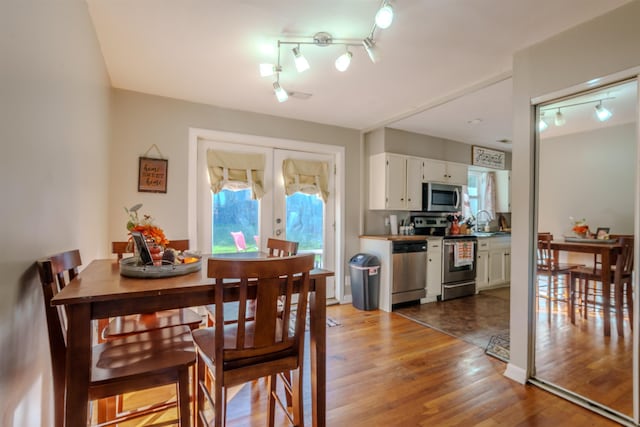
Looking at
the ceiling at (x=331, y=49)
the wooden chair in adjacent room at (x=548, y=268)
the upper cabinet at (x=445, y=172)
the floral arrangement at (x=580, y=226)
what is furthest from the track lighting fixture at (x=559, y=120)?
the upper cabinet at (x=445, y=172)

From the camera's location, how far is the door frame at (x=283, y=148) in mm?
3273

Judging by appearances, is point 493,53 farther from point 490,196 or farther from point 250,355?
point 490,196

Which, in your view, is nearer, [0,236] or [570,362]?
[0,236]

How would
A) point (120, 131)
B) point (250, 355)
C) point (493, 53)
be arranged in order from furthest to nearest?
point (120, 131) < point (493, 53) < point (250, 355)

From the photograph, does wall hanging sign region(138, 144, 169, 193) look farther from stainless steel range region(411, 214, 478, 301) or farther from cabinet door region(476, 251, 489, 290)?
cabinet door region(476, 251, 489, 290)

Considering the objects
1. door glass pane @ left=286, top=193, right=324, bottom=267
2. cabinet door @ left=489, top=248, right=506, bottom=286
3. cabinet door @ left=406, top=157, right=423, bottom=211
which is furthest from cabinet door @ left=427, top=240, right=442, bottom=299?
door glass pane @ left=286, top=193, right=324, bottom=267

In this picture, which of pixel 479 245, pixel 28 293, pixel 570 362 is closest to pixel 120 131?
pixel 28 293

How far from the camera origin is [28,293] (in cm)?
115

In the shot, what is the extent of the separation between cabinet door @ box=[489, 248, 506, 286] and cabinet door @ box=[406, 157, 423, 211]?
4.93 feet

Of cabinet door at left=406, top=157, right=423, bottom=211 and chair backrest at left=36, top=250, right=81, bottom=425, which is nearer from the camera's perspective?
chair backrest at left=36, top=250, right=81, bottom=425

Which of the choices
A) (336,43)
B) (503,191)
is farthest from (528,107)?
(503,191)

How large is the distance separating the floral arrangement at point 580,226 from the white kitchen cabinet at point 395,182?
7.06ft

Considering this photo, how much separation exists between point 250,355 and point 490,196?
5457 millimetres

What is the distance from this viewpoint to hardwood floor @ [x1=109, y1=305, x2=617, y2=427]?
1.79 metres
